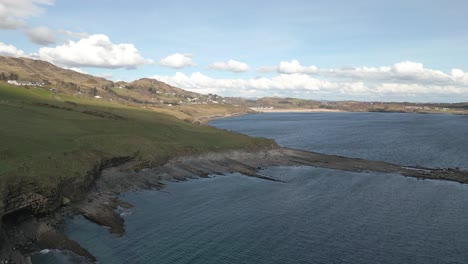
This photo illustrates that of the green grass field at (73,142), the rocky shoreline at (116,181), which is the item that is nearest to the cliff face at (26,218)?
the rocky shoreline at (116,181)

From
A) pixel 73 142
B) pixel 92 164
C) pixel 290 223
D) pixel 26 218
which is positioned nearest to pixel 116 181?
pixel 92 164

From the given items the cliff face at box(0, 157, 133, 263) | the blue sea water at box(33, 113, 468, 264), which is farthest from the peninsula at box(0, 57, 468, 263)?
the blue sea water at box(33, 113, 468, 264)

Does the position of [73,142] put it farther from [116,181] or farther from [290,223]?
[290,223]

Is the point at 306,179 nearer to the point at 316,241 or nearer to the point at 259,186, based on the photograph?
the point at 259,186

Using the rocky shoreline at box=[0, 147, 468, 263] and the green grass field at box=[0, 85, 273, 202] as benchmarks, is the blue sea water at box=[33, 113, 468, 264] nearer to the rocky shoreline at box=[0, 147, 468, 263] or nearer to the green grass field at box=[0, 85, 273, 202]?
the rocky shoreline at box=[0, 147, 468, 263]

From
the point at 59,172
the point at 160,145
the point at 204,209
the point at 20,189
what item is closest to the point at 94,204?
the point at 59,172

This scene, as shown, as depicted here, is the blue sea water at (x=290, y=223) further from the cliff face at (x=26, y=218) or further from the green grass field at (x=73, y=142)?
the green grass field at (x=73, y=142)
